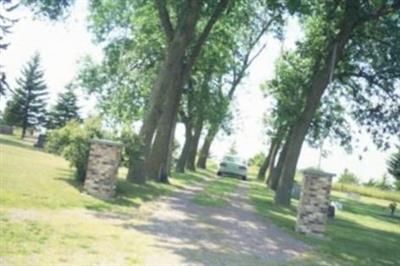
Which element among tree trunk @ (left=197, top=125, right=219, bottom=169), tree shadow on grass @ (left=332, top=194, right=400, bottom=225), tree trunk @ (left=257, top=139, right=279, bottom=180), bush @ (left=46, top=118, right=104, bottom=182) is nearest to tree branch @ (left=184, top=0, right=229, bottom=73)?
bush @ (left=46, top=118, right=104, bottom=182)

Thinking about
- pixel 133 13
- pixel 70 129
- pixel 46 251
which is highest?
pixel 133 13

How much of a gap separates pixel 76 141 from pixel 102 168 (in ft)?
5.43

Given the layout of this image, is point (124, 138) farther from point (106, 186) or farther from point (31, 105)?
point (31, 105)

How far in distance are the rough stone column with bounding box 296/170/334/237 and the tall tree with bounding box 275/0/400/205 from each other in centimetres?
718

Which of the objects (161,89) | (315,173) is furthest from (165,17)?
(315,173)

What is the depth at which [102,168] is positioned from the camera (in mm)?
18328

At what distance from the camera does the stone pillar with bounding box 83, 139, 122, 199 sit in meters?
18.1

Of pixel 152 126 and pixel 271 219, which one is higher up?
pixel 152 126

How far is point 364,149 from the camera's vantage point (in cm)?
3450

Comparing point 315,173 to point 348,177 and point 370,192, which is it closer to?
point 370,192

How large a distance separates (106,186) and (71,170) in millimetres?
5950

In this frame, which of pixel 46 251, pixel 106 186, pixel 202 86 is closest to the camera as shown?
pixel 46 251

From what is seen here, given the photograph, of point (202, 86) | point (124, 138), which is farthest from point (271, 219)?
point (202, 86)

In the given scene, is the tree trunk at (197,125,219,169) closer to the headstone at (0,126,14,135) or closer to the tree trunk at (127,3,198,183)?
the headstone at (0,126,14,135)
